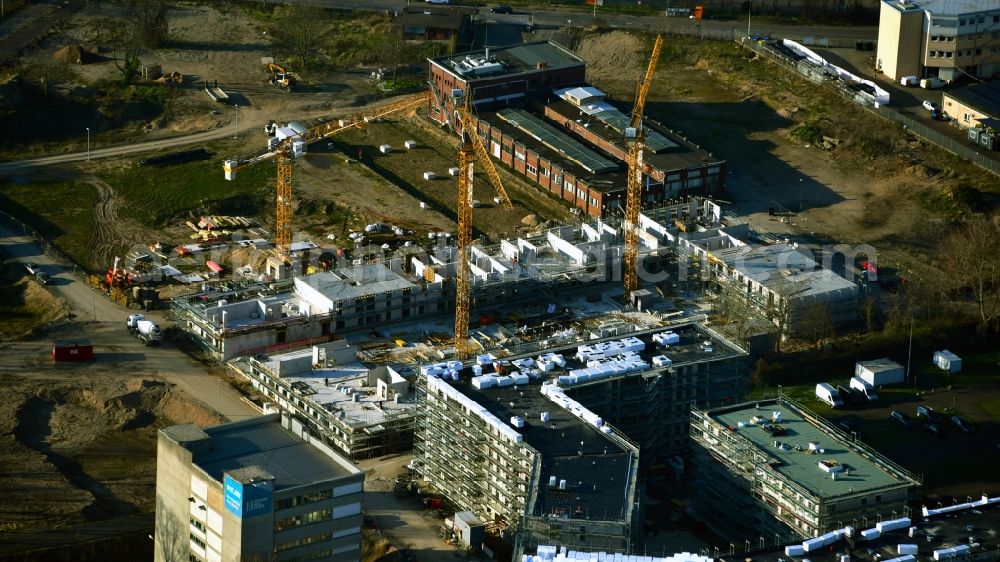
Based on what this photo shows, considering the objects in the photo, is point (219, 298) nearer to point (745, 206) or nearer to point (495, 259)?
point (495, 259)

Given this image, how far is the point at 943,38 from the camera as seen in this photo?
470 feet

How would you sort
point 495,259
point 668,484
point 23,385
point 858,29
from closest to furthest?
point 668,484
point 23,385
point 495,259
point 858,29

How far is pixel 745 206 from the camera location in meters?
130

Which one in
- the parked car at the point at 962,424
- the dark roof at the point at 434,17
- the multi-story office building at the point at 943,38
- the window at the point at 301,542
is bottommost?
the parked car at the point at 962,424

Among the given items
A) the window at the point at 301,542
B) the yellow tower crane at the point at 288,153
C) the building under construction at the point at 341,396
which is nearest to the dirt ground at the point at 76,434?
the building under construction at the point at 341,396

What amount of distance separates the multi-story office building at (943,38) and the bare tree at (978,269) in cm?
2726

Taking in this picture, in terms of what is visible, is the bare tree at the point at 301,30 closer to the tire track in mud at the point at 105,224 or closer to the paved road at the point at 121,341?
the tire track in mud at the point at 105,224

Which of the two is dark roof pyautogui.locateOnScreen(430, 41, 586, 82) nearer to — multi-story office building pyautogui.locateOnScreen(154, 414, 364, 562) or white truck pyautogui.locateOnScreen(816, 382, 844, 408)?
white truck pyautogui.locateOnScreen(816, 382, 844, 408)

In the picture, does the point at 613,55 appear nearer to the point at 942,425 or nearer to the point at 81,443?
the point at 942,425

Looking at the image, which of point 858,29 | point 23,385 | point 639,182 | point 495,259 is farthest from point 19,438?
point 858,29

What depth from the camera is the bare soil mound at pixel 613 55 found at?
6083 inches

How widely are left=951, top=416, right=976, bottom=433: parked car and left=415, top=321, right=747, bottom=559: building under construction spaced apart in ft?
41.0

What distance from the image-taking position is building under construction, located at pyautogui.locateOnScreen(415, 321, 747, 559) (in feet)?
276

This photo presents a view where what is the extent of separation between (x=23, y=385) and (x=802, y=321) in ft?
145
